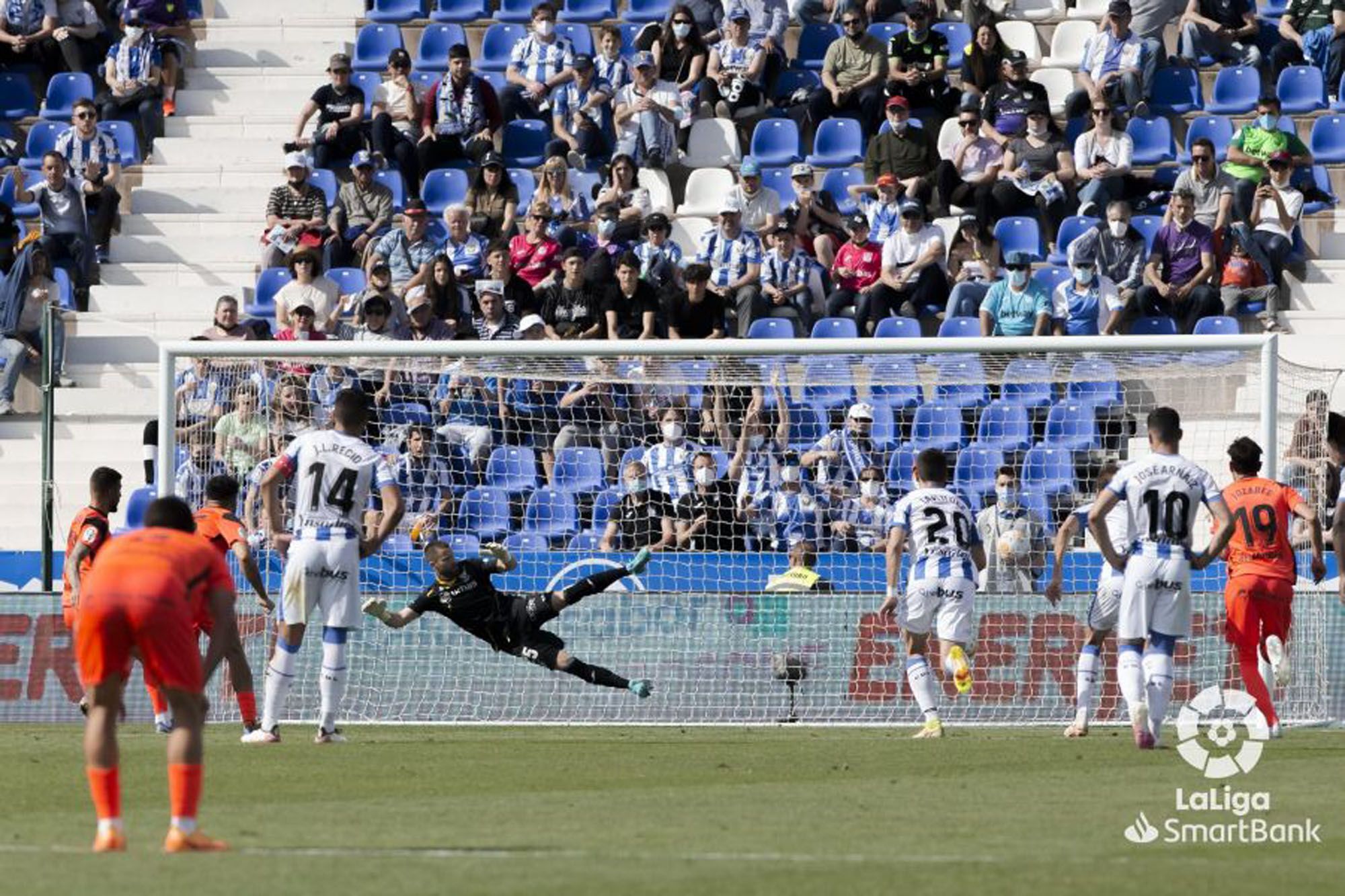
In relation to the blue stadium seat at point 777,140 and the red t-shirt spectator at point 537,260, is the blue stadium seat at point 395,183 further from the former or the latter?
the blue stadium seat at point 777,140

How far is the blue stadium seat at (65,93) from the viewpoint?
2791 centimetres

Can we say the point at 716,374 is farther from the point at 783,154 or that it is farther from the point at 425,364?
the point at 783,154

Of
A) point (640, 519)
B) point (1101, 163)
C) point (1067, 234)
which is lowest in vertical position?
point (640, 519)

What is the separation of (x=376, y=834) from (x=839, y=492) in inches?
385

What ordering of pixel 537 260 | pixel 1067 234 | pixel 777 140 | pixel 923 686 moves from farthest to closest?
pixel 777 140 < pixel 537 260 < pixel 1067 234 < pixel 923 686

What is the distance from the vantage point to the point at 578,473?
64.0 ft

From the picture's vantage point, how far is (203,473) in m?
19.0

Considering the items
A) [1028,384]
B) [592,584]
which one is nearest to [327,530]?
[592,584]

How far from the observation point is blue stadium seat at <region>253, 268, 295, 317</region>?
24531 mm

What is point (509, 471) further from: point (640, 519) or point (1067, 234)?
point (1067, 234)

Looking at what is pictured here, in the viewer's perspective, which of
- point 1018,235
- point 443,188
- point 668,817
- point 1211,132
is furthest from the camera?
point 443,188

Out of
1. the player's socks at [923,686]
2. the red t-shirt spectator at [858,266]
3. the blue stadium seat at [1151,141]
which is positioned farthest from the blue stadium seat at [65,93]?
the player's socks at [923,686]

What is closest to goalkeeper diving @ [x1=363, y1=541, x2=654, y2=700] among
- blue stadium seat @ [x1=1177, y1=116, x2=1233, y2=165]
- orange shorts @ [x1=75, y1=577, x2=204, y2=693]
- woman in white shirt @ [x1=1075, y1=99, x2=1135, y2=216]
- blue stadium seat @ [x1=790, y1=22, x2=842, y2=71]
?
orange shorts @ [x1=75, y1=577, x2=204, y2=693]

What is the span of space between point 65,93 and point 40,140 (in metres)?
0.86
